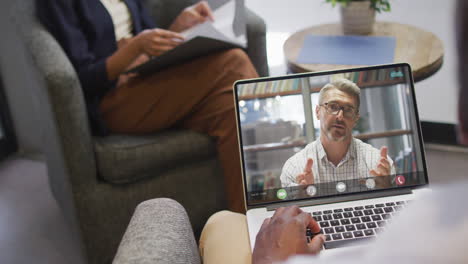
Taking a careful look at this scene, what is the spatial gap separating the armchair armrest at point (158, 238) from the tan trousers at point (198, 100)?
0.59 m

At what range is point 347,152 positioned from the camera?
→ 0.84 metres

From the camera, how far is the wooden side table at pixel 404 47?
4.43ft

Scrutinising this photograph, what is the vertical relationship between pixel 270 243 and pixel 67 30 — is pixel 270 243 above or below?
below

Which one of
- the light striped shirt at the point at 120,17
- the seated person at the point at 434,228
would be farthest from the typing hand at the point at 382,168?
the light striped shirt at the point at 120,17

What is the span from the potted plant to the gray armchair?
1.91ft

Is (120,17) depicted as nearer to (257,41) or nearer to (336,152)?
(257,41)

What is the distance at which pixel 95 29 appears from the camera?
4.83 ft

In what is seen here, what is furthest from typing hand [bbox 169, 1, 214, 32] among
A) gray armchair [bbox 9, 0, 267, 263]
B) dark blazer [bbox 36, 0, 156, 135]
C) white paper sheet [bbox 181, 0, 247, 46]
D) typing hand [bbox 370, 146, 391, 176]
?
typing hand [bbox 370, 146, 391, 176]

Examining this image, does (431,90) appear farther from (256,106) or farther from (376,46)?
(256,106)

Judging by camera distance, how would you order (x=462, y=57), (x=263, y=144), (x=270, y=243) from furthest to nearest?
1. (x=263, y=144)
2. (x=270, y=243)
3. (x=462, y=57)

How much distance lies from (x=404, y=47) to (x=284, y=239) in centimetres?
99

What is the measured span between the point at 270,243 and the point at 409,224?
34 cm

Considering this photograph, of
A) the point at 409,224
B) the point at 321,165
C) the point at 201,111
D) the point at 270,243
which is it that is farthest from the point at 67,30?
the point at 409,224

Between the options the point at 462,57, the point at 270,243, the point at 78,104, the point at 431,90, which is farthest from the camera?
the point at 431,90
